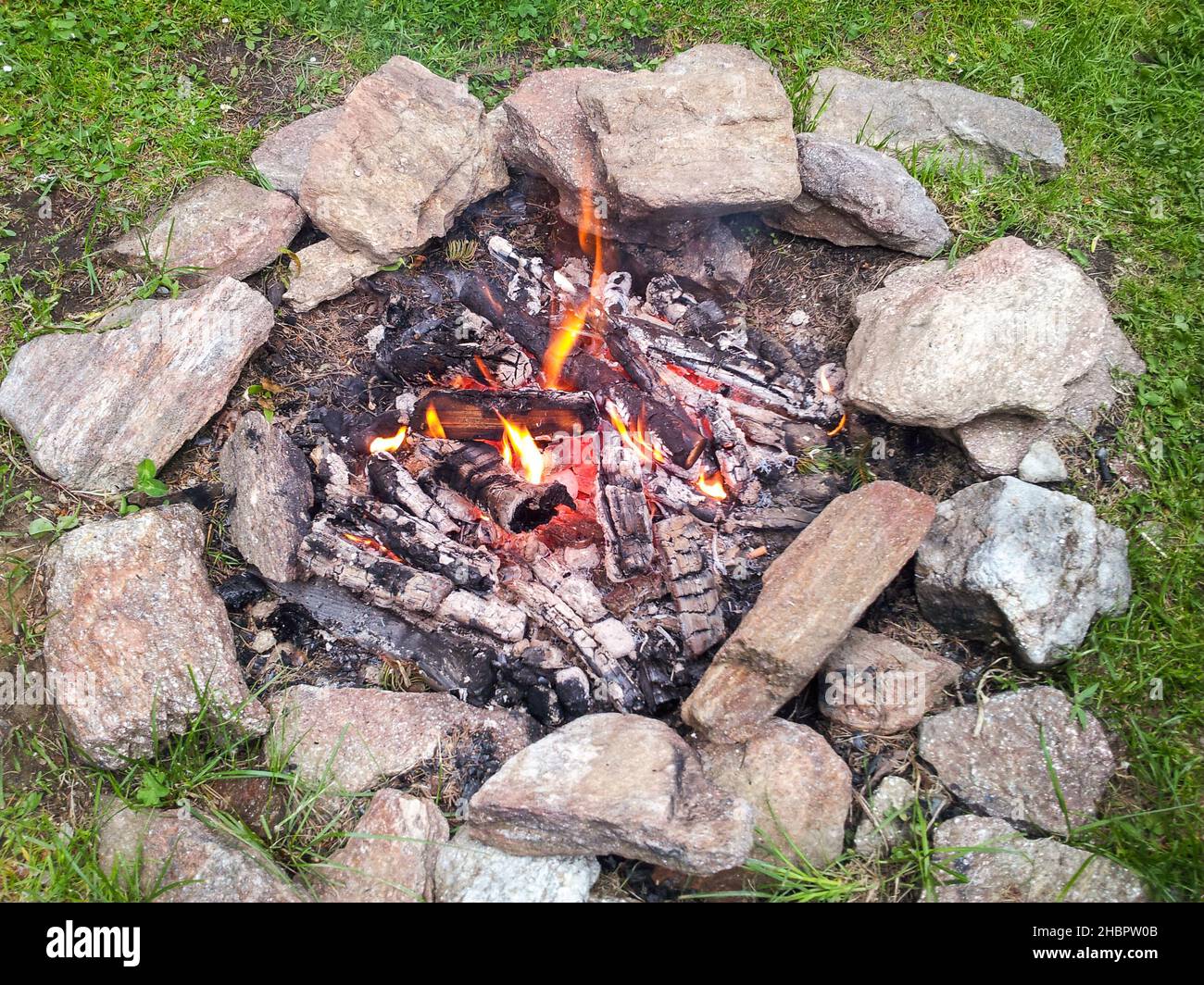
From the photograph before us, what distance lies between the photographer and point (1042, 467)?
332 cm

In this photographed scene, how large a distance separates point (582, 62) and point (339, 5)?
1494 millimetres

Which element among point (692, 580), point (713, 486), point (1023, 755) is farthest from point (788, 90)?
point (1023, 755)

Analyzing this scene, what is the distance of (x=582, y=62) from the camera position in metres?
4.74

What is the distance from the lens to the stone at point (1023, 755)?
2.76 meters

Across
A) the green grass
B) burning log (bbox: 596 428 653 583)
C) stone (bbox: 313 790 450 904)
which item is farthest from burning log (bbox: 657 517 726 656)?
the green grass

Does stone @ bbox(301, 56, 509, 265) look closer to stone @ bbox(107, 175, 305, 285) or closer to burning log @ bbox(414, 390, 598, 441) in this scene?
stone @ bbox(107, 175, 305, 285)

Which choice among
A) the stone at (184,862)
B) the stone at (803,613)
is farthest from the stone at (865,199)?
the stone at (184,862)

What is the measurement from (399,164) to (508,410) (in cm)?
142

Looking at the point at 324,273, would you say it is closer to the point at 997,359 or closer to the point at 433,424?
the point at 433,424

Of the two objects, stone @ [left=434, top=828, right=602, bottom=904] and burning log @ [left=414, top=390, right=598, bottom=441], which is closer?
stone @ [left=434, top=828, right=602, bottom=904]

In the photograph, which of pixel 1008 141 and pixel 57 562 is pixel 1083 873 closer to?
pixel 1008 141

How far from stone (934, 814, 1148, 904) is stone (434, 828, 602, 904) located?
1170mm

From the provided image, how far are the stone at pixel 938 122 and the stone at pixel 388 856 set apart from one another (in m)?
3.79

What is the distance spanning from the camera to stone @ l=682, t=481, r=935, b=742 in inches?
110
